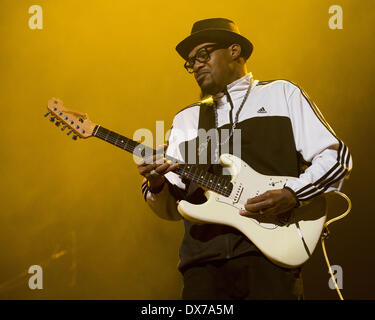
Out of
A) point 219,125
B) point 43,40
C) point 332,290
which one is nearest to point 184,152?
point 219,125

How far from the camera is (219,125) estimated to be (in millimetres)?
2156

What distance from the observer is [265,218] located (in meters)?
1.88

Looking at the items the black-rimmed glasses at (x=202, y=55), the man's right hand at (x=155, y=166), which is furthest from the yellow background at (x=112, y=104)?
the man's right hand at (x=155, y=166)

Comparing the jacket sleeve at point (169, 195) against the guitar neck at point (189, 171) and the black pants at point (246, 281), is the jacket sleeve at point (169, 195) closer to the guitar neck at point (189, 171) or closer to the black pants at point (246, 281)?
the guitar neck at point (189, 171)

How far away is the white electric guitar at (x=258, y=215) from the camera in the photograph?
181 cm

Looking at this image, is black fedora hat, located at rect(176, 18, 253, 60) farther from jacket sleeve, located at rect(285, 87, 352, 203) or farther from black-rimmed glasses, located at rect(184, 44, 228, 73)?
jacket sleeve, located at rect(285, 87, 352, 203)

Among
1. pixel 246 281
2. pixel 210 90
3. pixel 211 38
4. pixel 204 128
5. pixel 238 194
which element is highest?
pixel 211 38

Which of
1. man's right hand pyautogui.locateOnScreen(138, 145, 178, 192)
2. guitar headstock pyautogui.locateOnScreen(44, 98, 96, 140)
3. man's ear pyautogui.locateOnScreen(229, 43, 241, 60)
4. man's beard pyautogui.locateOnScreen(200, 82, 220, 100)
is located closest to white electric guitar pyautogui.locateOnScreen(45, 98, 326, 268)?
man's right hand pyautogui.locateOnScreen(138, 145, 178, 192)

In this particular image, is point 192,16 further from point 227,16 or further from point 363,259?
point 363,259

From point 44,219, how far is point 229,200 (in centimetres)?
179

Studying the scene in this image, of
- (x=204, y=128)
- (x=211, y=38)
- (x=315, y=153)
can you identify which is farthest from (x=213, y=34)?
(x=315, y=153)

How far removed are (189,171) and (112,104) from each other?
1490 mm

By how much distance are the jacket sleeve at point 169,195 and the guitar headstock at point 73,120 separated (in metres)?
0.36

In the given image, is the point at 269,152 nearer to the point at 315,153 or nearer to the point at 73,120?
the point at 315,153
